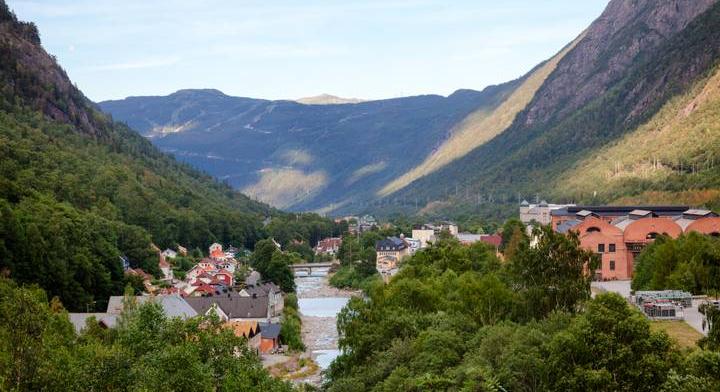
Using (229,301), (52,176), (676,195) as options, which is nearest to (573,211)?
(676,195)

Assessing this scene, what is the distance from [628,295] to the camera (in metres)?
77.0

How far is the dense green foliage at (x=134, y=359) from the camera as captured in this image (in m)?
39.1

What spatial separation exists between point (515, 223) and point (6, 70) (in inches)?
4113

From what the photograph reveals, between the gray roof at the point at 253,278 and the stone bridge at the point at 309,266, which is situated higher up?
the gray roof at the point at 253,278

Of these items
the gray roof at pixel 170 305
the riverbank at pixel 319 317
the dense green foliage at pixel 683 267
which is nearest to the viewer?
the dense green foliage at pixel 683 267

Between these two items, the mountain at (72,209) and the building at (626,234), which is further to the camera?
the building at (626,234)

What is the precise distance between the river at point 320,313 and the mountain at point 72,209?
18525mm

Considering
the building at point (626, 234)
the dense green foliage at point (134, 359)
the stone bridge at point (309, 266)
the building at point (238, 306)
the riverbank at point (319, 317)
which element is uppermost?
the building at point (626, 234)

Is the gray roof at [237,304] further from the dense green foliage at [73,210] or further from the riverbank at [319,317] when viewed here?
the dense green foliage at [73,210]

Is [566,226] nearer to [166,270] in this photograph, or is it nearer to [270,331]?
[270,331]

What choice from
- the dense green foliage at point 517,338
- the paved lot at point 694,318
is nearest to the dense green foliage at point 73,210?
the dense green foliage at point 517,338

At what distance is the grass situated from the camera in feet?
165

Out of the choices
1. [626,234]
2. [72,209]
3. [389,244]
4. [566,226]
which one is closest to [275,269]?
[72,209]

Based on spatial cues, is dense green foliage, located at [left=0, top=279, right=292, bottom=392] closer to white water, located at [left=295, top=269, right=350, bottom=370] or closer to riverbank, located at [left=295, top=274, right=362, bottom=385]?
riverbank, located at [left=295, top=274, right=362, bottom=385]
